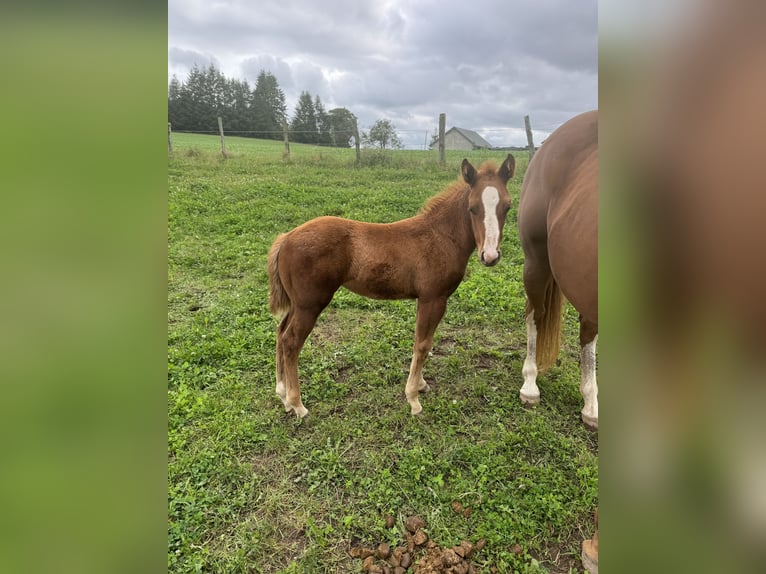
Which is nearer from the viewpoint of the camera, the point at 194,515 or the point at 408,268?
the point at 194,515

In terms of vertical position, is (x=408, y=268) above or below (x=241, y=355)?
above

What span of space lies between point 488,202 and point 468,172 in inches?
10.2

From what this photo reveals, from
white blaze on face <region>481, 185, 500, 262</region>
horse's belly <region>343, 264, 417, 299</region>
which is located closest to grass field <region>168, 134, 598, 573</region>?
white blaze on face <region>481, 185, 500, 262</region>

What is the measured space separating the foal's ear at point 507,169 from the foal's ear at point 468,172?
0.56ft

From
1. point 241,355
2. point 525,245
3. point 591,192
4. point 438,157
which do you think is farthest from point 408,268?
point 438,157

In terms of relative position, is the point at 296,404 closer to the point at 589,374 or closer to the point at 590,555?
the point at 589,374

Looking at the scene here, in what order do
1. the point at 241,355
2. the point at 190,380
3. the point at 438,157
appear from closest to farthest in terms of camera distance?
the point at 190,380, the point at 241,355, the point at 438,157

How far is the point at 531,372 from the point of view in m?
3.22
